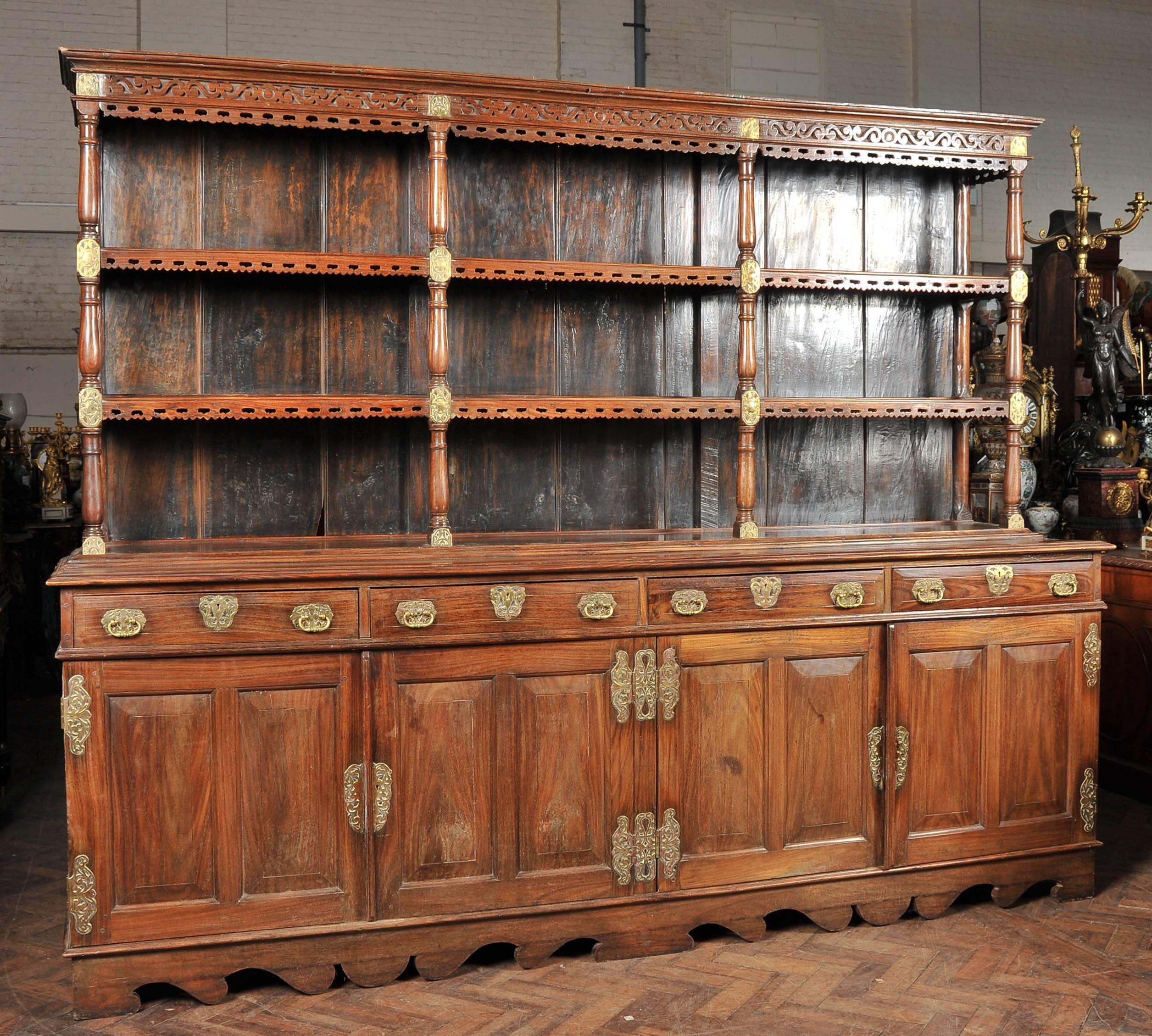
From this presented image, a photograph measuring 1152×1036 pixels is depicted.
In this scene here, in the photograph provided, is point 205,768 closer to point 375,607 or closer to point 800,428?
point 375,607

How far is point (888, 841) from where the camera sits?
3.56 meters

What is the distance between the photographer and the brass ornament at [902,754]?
3.56m

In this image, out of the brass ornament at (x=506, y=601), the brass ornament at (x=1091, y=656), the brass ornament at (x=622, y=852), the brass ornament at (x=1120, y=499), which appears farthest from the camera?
the brass ornament at (x=1120, y=499)

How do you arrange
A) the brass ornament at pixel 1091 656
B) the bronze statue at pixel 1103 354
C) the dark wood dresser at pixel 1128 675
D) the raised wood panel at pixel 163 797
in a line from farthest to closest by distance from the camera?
the bronze statue at pixel 1103 354
the dark wood dresser at pixel 1128 675
the brass ornament at pixel 1091 656
the raised wood panel at pixel 163 797

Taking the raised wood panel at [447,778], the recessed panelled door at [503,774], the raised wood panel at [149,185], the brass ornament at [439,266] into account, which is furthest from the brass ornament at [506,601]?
the raised wood panel at [149,185]

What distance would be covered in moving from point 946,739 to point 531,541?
1.52 m

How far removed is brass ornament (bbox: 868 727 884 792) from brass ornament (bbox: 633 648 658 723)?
75 cm

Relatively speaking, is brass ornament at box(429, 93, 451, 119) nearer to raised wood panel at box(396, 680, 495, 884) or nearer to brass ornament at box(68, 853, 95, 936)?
raised wood panel at box(396, 680, 495, 884)

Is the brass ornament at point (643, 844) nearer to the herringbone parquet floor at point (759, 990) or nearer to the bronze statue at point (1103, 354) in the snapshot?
the herringbone parquet floor at point (759, 990)

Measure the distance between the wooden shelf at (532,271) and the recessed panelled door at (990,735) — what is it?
46.8 inches

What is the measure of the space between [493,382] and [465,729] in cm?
130

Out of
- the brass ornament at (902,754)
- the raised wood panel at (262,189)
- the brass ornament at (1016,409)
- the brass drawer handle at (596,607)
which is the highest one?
the raised wood panel at (262,189)

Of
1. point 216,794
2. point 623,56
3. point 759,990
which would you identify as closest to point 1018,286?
point 759,990

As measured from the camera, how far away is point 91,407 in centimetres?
315
